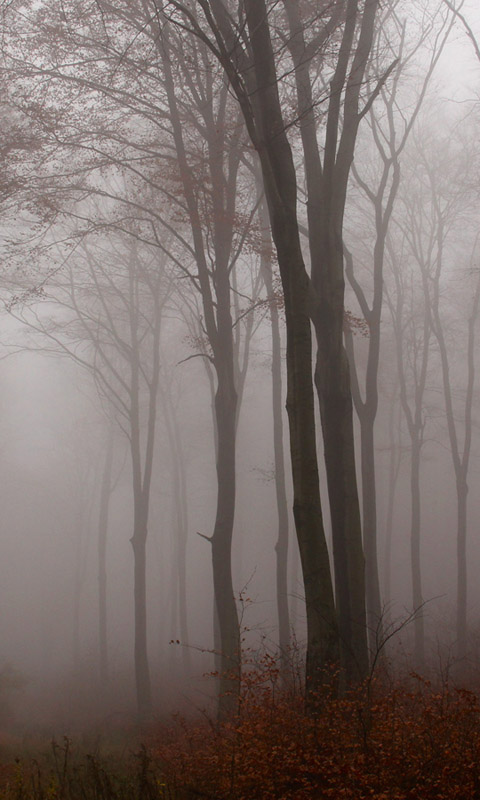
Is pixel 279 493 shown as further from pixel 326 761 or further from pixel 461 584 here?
pixel 326 761

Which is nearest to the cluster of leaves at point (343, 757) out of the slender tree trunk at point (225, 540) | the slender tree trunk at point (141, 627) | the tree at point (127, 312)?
the slender tree trunk at point (225, 540)

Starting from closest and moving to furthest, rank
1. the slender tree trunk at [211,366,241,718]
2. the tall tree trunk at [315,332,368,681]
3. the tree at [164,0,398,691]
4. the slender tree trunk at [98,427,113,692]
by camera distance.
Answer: the tree at [164,0,398,691] < the tall tree trunk at [315,332,368,681] < the slender tree trunk at [211,366,241,718] < the slender tree trunk at [98,427,113,692]

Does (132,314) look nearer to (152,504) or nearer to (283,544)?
(283,544)

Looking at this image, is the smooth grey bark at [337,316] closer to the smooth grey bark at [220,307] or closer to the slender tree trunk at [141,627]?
the smooth grey bark at [220,307]

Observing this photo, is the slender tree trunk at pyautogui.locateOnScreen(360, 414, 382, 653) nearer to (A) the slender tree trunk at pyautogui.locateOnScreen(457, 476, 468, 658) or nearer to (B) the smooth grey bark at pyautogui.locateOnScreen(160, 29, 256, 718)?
(B) the smooth grey bark at pyautogui.locateOnScreen(160, 29, 256, 718)

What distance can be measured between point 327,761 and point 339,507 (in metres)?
3.21

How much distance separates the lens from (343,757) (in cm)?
351

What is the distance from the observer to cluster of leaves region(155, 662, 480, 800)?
10.7 feet

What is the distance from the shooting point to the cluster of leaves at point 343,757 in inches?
129

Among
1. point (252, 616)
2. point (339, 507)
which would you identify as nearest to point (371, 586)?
point (339, 507)

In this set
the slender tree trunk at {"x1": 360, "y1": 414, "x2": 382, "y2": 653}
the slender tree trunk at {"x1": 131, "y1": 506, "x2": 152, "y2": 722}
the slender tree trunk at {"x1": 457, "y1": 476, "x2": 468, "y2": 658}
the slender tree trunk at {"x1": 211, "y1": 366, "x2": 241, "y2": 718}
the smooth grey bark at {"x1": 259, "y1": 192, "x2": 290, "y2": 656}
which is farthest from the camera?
the slender tree trunk at {"x1": 457, "y1": 476, "x2": 468, "y2": 658}

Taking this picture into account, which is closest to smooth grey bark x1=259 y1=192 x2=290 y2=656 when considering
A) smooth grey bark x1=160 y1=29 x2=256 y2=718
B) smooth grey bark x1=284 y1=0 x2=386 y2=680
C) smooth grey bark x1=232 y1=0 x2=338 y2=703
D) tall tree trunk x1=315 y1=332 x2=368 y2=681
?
smooth grey bark x1=160 y1=29 x2=256 y2=718

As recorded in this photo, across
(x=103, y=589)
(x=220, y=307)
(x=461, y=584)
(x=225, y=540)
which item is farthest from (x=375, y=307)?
(x=103, y=589)

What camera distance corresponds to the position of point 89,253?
14.6 m
